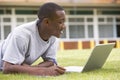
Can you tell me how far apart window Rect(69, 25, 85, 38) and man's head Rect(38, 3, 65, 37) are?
3456 cm

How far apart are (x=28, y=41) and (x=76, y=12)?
112 ft

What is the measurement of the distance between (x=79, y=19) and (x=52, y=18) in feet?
113

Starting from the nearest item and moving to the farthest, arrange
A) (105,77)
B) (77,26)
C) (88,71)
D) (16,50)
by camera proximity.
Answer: (105,77) → (16,50) → (88,71) → (77,26)

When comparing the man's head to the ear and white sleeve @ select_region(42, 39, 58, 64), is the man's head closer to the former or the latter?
the ear

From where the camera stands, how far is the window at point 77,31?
4084 cm

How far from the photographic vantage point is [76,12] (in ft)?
131

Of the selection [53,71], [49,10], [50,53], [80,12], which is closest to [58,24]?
[49,10]

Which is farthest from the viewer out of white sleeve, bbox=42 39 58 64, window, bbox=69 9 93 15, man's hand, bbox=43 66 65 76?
window, bbox=69 9 93 15

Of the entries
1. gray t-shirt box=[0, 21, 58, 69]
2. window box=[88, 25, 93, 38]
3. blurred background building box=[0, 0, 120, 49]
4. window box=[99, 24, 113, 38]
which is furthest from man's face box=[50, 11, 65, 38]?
window box=[99, 24, 113, 38]

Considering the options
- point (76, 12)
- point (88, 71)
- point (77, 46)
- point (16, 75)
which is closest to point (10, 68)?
point (16, 75)

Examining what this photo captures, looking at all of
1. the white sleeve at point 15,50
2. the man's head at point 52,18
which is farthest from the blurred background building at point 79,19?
the white sleeve at point 15,50

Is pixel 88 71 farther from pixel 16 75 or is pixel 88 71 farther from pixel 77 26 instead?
pixel 77 26

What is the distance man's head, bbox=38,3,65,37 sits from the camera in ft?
19.4

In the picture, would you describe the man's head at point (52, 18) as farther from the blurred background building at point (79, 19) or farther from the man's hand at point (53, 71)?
the blurred background building at point (79, 19)
